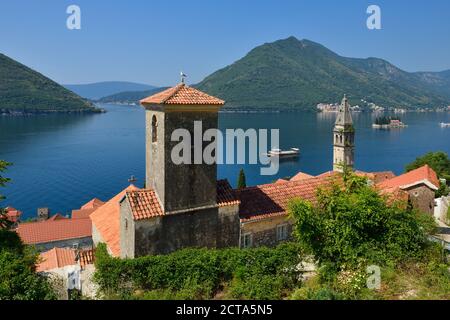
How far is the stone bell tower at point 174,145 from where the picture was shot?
17.2 meters

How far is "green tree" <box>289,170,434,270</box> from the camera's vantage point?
46.3 ft

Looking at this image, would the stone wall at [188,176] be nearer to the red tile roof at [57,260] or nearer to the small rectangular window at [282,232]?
the small rectangular window at [282,232]

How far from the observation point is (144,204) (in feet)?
56.2

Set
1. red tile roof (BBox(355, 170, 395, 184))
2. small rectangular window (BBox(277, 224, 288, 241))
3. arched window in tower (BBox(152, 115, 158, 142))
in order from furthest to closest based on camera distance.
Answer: red tile roof (BBox(355, 170, 395, 184)) < small rectangular window (BBox(277, 224, 288, 241)) < arched window in tower (BBox(152, 115, 158, 142))

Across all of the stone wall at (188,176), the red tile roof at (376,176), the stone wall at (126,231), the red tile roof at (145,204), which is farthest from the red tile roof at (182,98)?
the red tile roof at (376,176)

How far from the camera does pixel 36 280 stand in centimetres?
1266

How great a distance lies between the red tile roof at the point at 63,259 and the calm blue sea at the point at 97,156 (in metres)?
39.8

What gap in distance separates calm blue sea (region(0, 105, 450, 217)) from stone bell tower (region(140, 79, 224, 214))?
48.1 m

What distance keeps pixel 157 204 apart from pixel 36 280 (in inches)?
232

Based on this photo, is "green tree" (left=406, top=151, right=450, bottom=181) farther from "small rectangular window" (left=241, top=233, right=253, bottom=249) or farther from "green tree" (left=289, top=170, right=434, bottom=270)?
"green tree" (left=289, top=170, right=434, bottom=270)

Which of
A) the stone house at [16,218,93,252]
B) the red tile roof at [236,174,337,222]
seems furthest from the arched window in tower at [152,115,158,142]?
the stone house at [16,218,93,252]

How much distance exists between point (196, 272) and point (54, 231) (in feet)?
74.8

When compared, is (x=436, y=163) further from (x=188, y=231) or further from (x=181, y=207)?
(x=181, y=207)

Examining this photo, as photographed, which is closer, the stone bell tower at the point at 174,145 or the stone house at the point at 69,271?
the stone house at the point at 69,271
